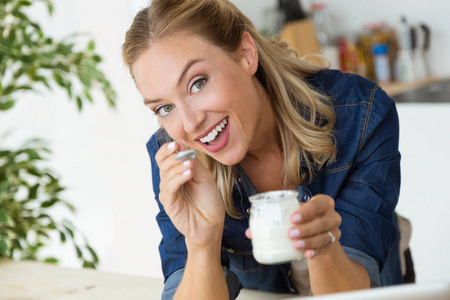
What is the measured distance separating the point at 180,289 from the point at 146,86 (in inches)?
16.9

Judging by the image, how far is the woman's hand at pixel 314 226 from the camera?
903 mm

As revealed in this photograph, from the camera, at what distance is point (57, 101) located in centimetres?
308

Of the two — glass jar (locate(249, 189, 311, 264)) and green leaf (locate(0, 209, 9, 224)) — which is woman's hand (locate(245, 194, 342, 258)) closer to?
glass jar (locate(249, 189, 311, 264))

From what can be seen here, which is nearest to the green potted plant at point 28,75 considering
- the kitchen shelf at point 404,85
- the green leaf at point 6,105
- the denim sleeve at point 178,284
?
the green leaf at point 6,105

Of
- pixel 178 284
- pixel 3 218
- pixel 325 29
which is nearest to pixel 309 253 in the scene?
pixel 178 284

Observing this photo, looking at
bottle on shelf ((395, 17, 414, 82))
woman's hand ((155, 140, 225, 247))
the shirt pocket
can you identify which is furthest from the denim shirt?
bottle on shelf ((395, 17, 414, 82))

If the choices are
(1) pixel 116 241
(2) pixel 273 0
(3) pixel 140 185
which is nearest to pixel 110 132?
(3) pixel 140 185

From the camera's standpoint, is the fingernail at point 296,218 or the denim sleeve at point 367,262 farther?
the denim sleeve at point 367,262

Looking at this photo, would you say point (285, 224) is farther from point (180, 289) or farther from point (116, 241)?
point (116, 241)

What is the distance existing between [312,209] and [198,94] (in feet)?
1.24

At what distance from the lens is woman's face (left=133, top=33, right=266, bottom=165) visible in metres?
1.17

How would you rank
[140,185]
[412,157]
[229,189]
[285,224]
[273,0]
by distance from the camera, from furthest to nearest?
[273,0] < [140,185] < [412,157] < [229,189] < [285,224]

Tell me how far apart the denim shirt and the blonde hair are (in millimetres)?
30

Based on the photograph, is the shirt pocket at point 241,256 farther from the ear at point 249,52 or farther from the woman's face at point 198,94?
the ear at point 249,52
